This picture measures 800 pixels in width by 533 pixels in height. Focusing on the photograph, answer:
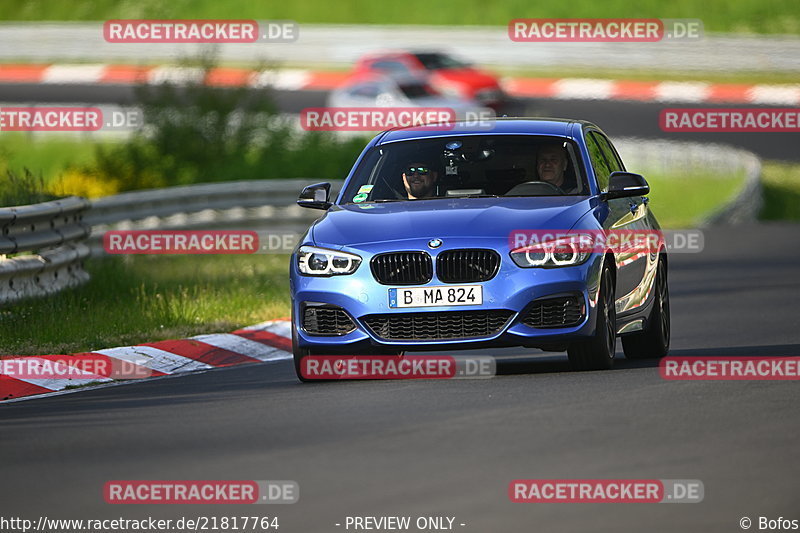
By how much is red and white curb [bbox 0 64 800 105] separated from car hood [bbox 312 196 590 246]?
95.2 feet

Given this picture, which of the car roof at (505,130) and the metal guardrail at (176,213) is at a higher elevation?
the car roof at (505,130)

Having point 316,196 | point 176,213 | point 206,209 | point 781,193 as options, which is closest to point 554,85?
point 781,193

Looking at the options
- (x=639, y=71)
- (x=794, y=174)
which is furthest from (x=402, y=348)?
(x=639, y=71)

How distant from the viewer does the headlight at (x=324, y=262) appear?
11.3 meters

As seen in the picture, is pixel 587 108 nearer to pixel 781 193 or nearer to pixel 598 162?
pixel 781 193

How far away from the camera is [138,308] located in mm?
15758

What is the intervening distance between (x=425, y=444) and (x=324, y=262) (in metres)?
2.89

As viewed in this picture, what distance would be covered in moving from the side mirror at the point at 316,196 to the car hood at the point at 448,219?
0.52 m

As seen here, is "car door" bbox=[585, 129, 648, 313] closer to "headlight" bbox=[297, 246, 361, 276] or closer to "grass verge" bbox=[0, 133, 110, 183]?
"headlight" bbox=[297, 246, 361, 276]

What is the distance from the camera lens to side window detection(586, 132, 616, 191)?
496 inches

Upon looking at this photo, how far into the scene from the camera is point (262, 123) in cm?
3077

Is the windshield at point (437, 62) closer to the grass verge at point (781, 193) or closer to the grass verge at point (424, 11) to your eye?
the grass verge at point (781, 193)

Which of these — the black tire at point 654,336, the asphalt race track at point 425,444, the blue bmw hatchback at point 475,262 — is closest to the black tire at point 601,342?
the blue bmw hatchback at point 475,262

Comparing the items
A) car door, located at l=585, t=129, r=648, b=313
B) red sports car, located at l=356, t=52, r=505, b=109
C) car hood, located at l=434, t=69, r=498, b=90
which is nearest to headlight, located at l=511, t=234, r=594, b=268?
car door, located at l=585, t=129, r=648, b=313
